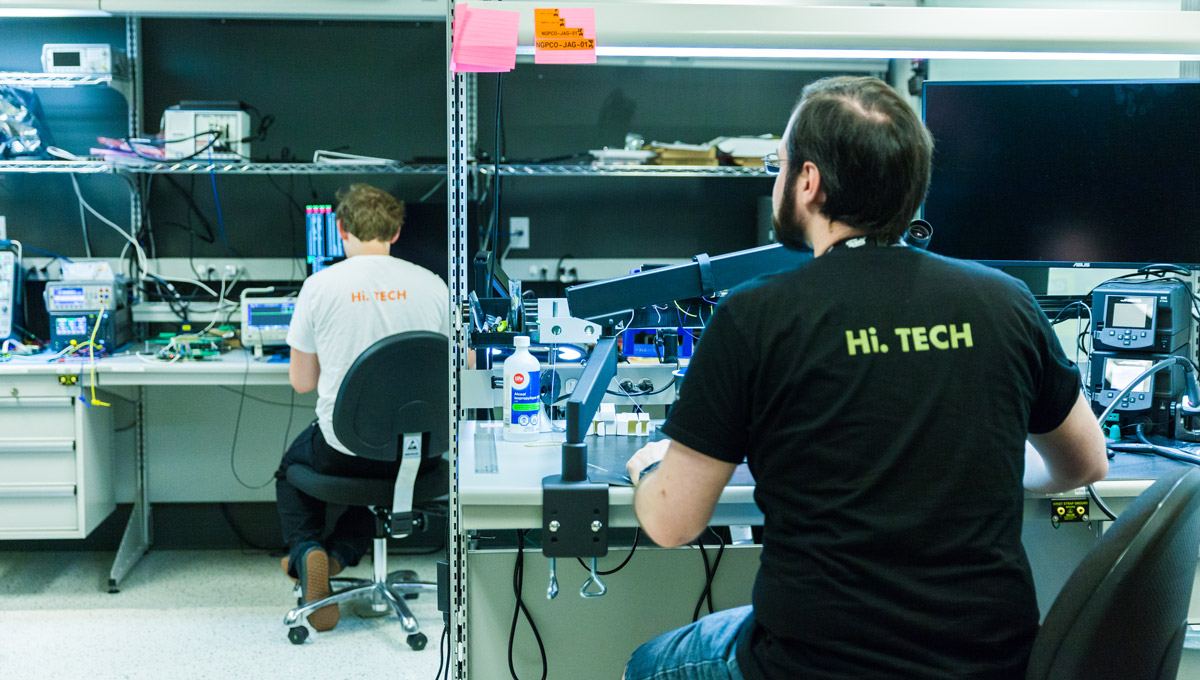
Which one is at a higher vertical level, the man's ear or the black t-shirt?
the man's ear

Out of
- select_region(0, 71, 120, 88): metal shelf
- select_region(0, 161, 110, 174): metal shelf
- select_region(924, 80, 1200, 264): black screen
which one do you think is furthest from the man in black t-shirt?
select_region(0, 71, 120, 88): metal shelf

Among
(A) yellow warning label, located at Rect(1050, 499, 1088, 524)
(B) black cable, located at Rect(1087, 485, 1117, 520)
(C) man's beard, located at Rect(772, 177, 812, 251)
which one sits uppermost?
(C) man's beard, located at Rect(772, 177, 812, 251)

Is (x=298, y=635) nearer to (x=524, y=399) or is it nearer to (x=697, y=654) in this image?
(x=524, y=399)

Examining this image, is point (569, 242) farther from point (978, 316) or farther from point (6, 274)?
point (978, 316)

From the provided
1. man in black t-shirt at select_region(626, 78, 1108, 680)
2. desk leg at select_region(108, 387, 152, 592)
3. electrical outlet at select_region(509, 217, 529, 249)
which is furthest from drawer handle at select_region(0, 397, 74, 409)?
man in black t-shirt at select_region(626, 78, 1108, 680)

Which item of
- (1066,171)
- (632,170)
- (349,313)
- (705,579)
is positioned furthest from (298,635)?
(1066,171)

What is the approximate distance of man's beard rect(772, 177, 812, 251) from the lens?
1155 mm

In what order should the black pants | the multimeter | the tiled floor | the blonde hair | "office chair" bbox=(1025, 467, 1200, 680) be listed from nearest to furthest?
"office chair" bbox=(1025, 467, 1200, 680)
the tiled floor
the black pants
the blonde hair
the multimeter

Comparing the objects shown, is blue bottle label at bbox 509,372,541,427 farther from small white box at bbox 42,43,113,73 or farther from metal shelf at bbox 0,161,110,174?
small white box at bbox 42,43,113,73

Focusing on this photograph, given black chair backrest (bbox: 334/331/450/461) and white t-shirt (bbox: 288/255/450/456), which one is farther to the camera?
white t-shirt (bbox: 288/255/450/456)

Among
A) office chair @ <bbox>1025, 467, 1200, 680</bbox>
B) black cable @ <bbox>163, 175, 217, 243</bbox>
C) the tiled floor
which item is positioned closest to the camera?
office chair @ <bbox>1025, 467, 1200, 680</bbox>

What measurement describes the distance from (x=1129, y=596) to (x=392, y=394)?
5.90 feet

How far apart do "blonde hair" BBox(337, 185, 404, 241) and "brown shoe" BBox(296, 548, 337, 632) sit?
3.05 ft

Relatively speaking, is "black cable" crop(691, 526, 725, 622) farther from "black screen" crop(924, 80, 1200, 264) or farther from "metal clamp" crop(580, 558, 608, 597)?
"black screen" crop(924, 80, 1200, 264)
